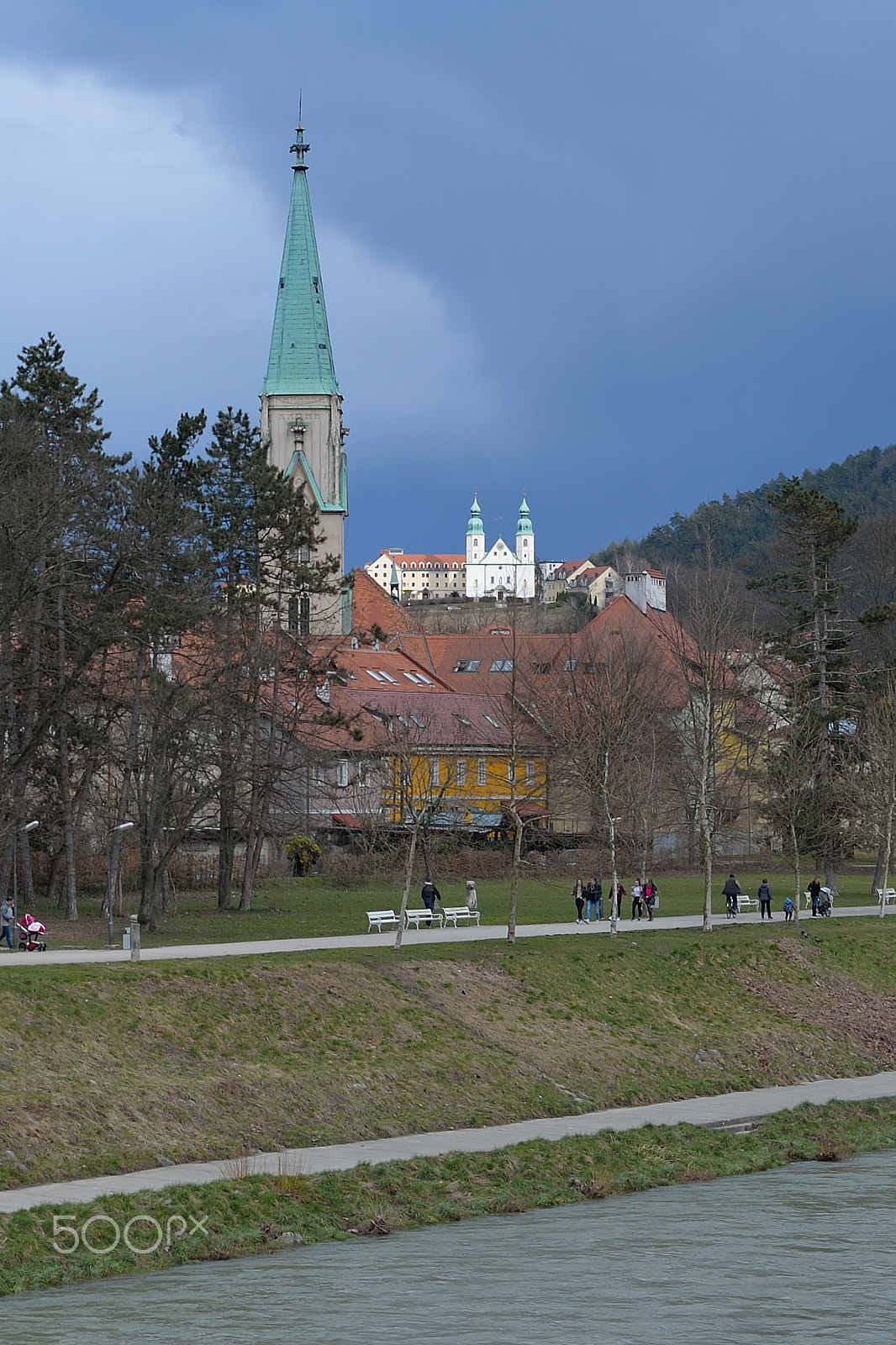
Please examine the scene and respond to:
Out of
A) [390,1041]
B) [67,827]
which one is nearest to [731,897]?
[67,827]

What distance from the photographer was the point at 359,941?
3641 cm

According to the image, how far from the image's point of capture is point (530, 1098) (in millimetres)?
26641

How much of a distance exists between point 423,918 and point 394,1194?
22031mm

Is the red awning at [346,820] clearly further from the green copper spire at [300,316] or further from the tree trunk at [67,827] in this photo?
the green copper spire at [300,316]

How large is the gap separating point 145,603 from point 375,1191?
25.6 m

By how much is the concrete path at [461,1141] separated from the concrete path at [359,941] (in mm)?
7896

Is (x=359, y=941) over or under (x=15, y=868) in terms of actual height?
under

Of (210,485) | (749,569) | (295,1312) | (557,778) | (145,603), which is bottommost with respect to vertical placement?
(295,1312)

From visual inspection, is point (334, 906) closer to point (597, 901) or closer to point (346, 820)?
point (597, 901)

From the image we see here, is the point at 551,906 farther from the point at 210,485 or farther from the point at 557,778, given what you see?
the point at 210,485

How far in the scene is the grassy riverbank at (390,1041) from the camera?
2230 centimetres

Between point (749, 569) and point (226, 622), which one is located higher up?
point (749, 569)

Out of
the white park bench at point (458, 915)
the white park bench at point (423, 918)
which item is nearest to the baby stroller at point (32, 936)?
the white park bench at point (423, 918)

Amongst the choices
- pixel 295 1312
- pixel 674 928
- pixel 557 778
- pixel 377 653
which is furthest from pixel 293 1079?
pixel 377 653
